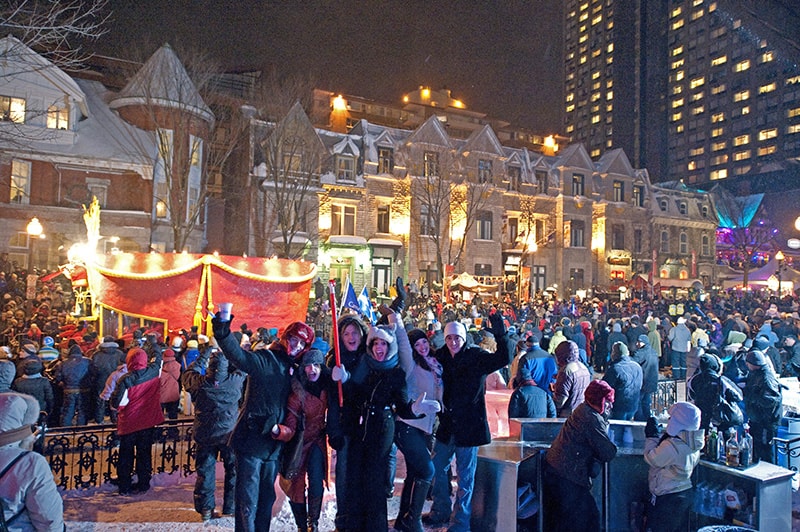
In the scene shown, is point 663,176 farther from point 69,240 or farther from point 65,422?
point 65,422

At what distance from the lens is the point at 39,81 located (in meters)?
23.8

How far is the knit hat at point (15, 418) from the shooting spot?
10.2 feet

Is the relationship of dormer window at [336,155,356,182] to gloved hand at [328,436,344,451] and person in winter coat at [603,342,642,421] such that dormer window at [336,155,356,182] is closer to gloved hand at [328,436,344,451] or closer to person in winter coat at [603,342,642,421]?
person in winter coat at [603,342,642,421]

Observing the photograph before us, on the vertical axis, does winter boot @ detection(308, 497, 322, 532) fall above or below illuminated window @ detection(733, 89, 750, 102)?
below

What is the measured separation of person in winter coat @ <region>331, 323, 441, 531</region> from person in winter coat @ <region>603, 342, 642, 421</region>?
140 inches

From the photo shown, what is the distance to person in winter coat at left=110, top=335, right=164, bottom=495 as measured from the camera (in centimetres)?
633

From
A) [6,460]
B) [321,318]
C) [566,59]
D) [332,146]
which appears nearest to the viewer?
[6,460]

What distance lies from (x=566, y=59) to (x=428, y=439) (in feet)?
438

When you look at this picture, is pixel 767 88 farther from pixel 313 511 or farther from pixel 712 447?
pixel 313 511

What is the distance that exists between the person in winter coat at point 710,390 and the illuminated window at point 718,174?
94.7 metres

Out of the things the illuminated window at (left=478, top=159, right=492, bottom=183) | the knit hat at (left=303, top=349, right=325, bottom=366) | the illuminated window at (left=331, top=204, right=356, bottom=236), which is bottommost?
the knit hat at (left=303, top=349, right=325, bottom=366)

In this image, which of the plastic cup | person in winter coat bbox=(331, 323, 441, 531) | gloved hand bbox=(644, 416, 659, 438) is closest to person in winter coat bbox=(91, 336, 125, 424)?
the plastic cup

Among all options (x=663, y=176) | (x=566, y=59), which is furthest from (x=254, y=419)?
(x=566, y=59)

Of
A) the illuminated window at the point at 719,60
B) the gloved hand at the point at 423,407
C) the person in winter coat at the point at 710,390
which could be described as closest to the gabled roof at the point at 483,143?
the person in winter coat at the point at 710,390
